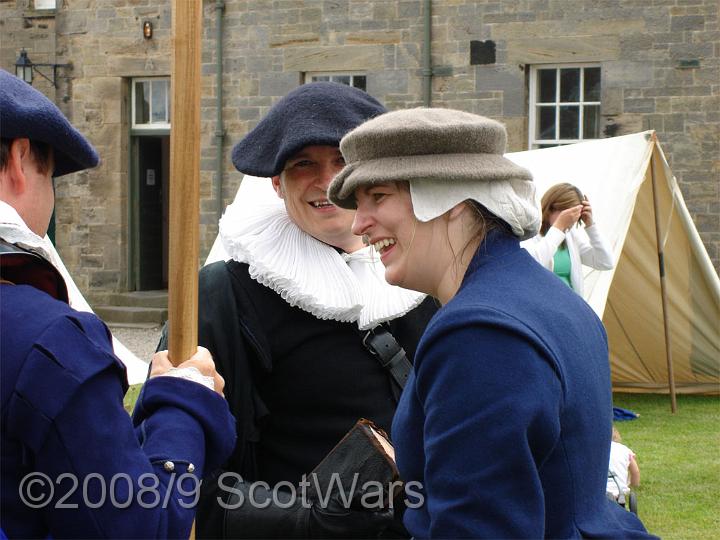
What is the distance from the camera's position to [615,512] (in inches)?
73.6

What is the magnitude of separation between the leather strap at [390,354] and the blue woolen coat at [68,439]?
33.4 inches

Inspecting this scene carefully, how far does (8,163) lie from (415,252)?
2.37 feet

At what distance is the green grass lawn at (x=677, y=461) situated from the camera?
5.44 metres

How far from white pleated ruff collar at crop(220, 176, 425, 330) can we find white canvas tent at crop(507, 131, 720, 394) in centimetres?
529

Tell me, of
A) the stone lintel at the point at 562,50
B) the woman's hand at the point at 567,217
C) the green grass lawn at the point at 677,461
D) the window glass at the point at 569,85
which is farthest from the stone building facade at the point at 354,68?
the woman's hand at the point at 567,217

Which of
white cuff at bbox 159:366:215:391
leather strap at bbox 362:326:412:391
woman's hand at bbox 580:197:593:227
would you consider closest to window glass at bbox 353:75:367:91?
woman's hand at bbox 580:197:593:227

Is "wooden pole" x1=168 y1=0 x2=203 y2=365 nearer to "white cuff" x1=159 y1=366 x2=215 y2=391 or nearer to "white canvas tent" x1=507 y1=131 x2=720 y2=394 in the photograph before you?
"white cuff" x1=159 y1=366 x2=215 y2=391

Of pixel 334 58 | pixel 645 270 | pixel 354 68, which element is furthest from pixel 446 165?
pixel 334 58

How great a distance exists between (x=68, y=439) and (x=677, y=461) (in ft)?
18.7

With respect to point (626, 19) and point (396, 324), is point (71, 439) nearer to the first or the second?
point (396, 324)

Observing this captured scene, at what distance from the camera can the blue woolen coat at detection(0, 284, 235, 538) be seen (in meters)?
1.62

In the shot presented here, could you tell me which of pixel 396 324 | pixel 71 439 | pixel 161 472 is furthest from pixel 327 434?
pixel 71 439

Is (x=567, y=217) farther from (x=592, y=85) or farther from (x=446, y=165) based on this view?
(x=592, y=85)

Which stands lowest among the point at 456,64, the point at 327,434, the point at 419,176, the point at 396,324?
the point at 327,434
